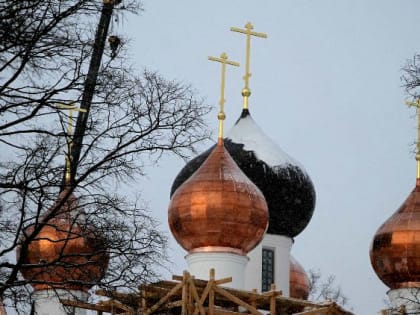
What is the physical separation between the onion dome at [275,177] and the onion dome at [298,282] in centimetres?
288

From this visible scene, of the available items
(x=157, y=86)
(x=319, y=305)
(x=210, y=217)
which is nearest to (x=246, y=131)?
(x=210, y=217)

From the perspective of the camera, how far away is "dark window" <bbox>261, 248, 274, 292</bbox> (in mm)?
26094

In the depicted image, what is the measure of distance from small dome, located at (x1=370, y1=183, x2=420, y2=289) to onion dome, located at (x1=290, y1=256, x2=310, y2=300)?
111 inches

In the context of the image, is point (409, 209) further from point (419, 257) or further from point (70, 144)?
point (70, 144)

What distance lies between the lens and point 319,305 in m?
23.8

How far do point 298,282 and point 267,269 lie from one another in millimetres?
3479

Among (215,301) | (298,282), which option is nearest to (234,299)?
(215,301)

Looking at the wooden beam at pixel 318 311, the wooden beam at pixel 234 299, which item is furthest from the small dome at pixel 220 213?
the wooden beam at pixel 318 311

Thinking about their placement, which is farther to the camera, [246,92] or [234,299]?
[246,92]

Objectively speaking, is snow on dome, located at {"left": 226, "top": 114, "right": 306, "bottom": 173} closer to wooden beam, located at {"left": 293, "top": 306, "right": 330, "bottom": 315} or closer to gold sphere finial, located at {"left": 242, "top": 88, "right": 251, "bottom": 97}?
gold sphere finial, located at {"left": 242, "top": 88, "right": 251, "bottom": 97}

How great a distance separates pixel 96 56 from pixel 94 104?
1.55ft

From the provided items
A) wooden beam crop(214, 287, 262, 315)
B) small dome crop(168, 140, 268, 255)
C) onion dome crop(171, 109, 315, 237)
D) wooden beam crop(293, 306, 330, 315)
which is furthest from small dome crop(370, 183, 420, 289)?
wooden beam crop(214, 287, 262, 315)

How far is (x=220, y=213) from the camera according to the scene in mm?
24469

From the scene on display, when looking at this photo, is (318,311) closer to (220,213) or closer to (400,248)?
(220,213)
